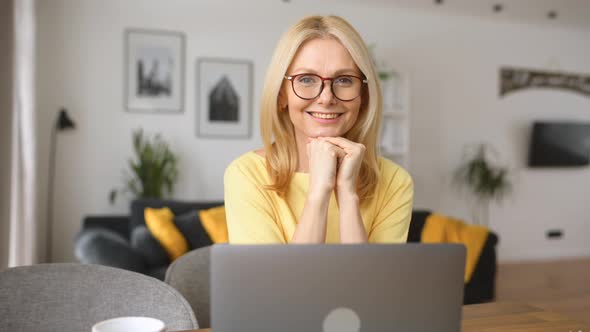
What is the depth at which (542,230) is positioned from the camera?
6332 mm

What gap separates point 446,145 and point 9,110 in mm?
4613

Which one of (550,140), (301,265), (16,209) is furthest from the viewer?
(550,140)

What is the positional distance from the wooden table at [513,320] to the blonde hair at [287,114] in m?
0.36

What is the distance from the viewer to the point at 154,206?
13.5 feet

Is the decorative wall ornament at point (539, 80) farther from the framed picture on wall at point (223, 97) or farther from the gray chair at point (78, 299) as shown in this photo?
the gray chair at point (78, 299)

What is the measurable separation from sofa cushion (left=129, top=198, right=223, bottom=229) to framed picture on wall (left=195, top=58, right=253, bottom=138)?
0.99 meters

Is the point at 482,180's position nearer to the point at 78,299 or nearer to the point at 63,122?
the point at 63,122

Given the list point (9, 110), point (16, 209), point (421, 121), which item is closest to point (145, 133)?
point (16, 209)

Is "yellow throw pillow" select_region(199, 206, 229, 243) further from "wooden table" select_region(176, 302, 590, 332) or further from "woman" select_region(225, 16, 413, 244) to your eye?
"wooden table" select_region(176, 302, 590, 332)

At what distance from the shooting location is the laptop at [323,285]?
69 centimetres

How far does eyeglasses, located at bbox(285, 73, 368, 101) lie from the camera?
1203 mm

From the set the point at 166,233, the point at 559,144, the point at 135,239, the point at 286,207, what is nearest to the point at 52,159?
the point at 135,239

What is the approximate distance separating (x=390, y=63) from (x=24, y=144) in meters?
3.62

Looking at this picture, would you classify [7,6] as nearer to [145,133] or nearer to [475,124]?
[145,133]
